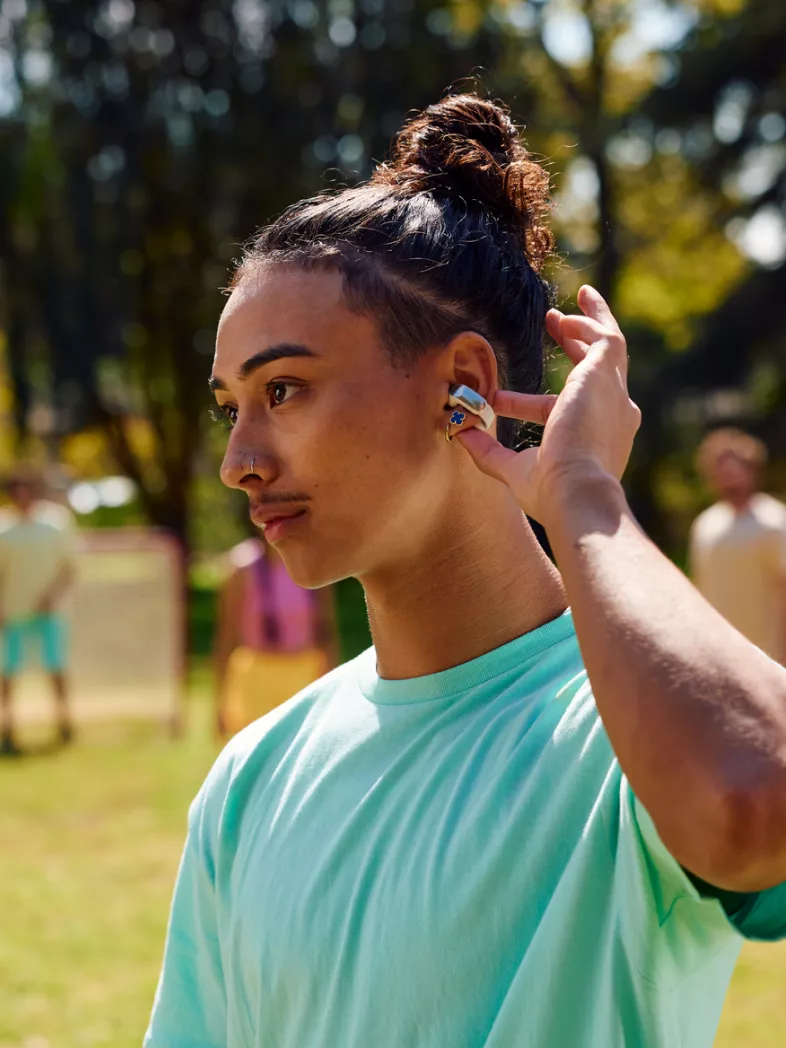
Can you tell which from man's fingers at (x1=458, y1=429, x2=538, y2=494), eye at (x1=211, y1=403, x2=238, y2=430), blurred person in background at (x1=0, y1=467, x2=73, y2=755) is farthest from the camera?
blurred person in background at (x1=0, y1=467, x2=73, y2=755)

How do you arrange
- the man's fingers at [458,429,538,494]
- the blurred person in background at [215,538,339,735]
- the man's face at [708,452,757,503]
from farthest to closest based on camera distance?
the man's face at [708,452,757,503] < the blurred person in background at [215,538,339,735] < the man's fingers at [458,429,538,494]

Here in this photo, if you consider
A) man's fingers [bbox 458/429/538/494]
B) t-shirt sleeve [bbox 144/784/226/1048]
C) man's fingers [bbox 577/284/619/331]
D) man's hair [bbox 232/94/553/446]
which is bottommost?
t-shirt sleeve [bbox 144/784/226/1048]

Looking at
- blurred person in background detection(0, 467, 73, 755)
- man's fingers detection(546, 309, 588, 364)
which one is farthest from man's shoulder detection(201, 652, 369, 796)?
blurred person in background detection(0, 467, 73, 755)

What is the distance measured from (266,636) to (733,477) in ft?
9.62

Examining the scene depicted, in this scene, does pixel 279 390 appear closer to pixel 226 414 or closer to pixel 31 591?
pixel 226 414

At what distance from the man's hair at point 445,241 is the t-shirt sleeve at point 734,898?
703 mm

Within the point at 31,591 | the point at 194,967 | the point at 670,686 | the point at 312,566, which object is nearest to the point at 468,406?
the point at 312,566

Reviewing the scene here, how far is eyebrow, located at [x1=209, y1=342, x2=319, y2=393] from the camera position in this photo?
163 centimetres

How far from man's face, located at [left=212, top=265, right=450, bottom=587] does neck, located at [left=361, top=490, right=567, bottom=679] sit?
6 centimetres

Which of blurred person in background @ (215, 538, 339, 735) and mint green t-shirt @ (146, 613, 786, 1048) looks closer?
mint green t-shirt @ (146, 613, 786, 1048)

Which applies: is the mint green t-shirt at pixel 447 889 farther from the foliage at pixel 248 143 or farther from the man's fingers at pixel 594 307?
the foliage at pixel 248 143

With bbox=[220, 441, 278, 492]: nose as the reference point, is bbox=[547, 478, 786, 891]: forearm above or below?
below

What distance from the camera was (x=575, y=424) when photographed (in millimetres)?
1448

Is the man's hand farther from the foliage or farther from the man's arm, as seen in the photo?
the foliage
